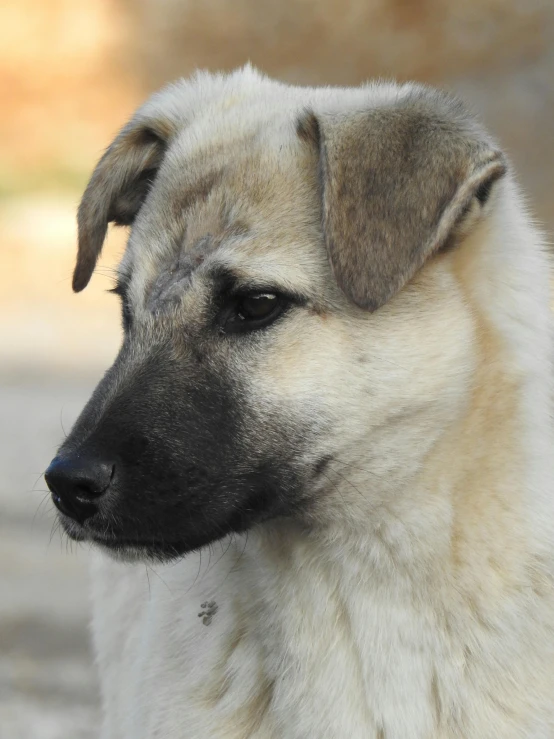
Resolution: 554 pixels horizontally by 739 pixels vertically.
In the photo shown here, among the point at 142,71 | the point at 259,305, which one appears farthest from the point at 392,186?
the point at 142,71

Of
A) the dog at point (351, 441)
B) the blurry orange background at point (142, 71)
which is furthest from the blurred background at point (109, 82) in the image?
the dog at point (351, 441)

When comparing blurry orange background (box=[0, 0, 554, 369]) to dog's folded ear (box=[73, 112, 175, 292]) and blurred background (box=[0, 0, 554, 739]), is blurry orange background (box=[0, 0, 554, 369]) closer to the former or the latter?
blurred background (box=[0, 0, 554, 739])

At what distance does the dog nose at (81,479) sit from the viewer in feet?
7.88

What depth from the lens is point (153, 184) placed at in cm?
307

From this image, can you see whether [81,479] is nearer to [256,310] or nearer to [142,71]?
[256,310]

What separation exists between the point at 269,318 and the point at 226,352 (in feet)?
0.44

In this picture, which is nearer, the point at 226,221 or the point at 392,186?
the point at 392,186

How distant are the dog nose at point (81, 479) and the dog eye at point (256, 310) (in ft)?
1.55

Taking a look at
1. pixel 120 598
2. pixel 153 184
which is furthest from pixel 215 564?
pixel 153 184

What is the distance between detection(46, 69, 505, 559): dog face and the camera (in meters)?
2.46

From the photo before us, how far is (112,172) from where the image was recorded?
3.21 metres

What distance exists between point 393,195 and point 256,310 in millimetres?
424

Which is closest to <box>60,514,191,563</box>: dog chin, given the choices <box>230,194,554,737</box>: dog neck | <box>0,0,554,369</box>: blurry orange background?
<box>230,194,554,737</box>: dog neck

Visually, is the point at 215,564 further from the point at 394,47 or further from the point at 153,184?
the point at 394,47
